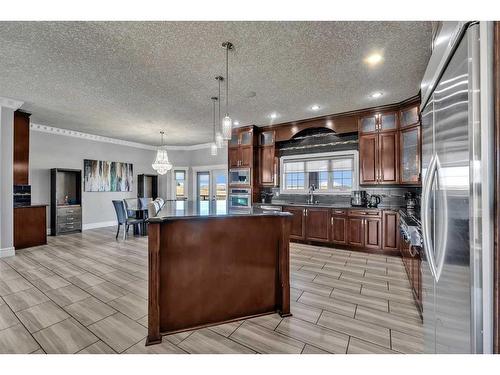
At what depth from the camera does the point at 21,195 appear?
4.56 meters

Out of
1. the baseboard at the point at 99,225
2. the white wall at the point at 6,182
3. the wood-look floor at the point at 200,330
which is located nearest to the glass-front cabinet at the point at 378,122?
the wood-look floor at the point at 200,330

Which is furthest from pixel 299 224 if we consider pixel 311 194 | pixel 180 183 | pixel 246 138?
pixel 180 183

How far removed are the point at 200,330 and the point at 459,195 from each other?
1.99m

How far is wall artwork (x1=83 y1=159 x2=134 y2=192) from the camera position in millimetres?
6594

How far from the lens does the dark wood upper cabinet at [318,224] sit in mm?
4555

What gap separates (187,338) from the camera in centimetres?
180

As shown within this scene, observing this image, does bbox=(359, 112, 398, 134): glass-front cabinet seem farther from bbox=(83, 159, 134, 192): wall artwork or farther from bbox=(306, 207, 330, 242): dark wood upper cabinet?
bbox=(83, 159, 134, 192): wall artwork

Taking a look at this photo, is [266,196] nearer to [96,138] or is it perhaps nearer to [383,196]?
[383,196]

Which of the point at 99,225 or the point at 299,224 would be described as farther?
the point at 99,225

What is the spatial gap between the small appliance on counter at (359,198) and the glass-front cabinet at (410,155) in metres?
0.73

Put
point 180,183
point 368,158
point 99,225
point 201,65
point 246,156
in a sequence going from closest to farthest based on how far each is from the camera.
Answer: point 201,65
point 368,158
point 246,156
point 99,225
point 180,183
